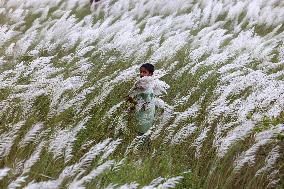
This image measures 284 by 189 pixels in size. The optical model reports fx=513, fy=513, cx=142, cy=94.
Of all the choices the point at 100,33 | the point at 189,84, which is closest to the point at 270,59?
the point at 189,84

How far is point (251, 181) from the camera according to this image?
4.36 metres

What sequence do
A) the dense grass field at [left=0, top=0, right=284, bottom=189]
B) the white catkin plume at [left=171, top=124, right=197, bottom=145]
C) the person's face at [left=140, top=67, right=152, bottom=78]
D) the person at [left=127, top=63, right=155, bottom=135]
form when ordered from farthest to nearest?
the person's face at [left=140, top=67, right=152, bottom=78]
the person at [left=127, top=63, right=155, bottom=135]
the white catkin plume at [left=171, top=124, right=197, bottom=145]
the dense grass field at [left=0, top=0, right=284, bottom=189]

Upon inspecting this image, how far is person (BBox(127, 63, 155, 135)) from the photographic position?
5203 mm

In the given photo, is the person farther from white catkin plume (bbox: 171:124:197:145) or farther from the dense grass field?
white catkin plume (bbox: 171:124:197:145)

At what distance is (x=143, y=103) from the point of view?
5.23m

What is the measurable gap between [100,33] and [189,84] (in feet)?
5.68

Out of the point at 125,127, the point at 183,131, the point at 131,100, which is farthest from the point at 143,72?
the point at 183,131

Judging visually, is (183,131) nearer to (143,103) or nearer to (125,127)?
(125,127)

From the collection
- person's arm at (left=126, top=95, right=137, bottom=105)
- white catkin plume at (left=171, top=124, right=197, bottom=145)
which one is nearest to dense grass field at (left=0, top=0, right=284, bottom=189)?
white catkin plume at (left=171, top=124, right=197, bottom=145)

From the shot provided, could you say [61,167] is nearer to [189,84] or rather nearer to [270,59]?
[189,84]

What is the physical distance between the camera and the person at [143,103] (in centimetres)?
520

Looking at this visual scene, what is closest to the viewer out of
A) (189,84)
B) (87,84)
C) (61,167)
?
(61,167)

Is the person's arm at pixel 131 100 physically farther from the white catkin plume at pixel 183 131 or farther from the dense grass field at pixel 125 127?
the white catkin plume at pixel 183 131

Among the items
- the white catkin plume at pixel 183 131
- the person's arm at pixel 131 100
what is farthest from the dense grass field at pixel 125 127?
the person's arm at pixel 131 100
